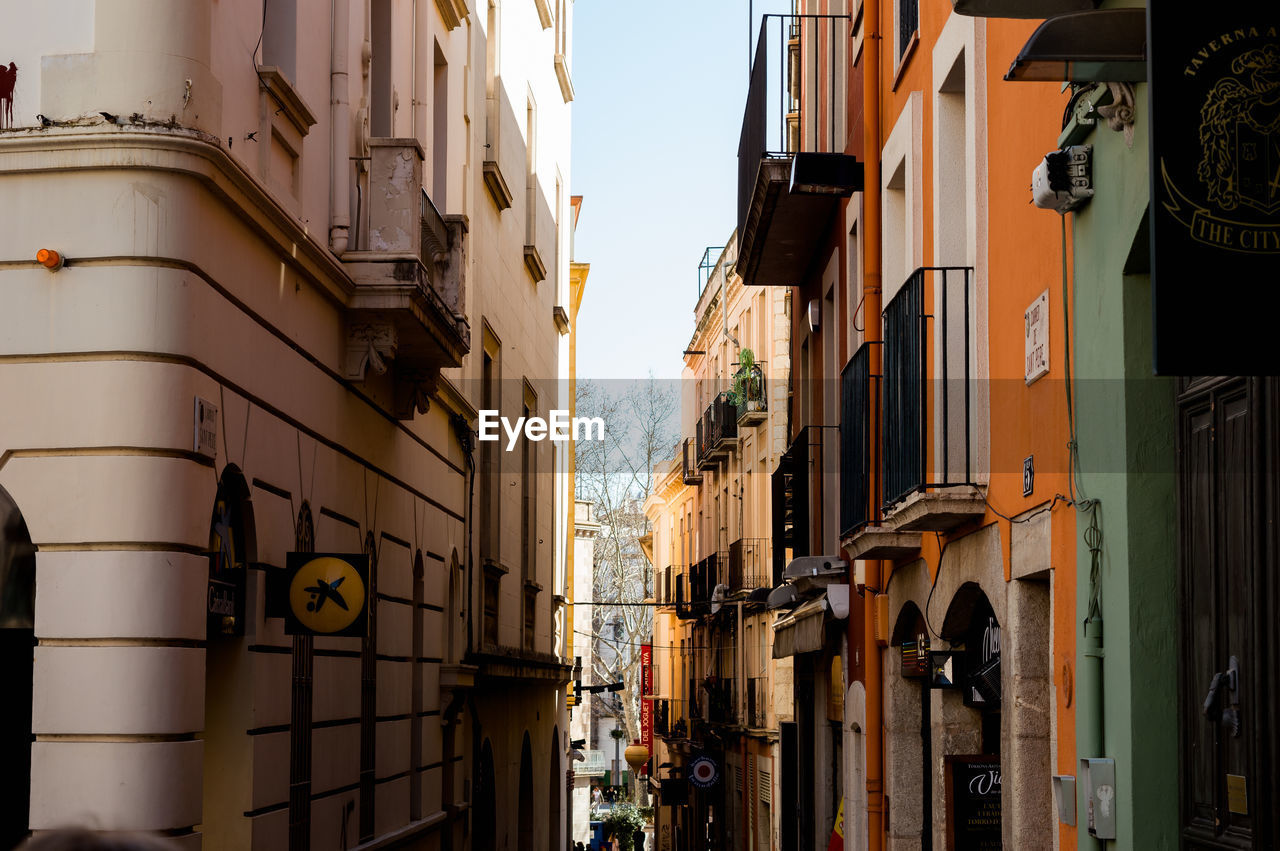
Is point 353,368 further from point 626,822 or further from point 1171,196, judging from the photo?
point 626,822

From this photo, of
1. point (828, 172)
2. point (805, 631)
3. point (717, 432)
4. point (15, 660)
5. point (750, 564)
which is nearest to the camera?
point (15, 660)

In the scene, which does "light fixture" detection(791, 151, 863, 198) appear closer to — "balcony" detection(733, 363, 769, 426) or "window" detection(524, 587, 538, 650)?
"window" detection(524, 587, 538, 650)

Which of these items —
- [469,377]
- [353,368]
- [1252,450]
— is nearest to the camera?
[1252,450]

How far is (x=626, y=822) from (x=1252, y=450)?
56745 mm

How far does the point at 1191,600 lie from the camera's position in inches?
244

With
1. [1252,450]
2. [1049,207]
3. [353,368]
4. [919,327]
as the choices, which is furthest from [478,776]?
[1252,450]

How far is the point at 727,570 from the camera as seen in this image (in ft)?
130

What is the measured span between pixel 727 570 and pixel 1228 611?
111 ft

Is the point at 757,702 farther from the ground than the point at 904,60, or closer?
closer

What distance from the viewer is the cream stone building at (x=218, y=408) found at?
25.0 feet

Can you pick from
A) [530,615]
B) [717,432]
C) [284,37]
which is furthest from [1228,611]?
[717,432]

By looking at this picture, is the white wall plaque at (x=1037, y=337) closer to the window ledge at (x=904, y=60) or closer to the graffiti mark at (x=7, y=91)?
the window ledge at (x=904, y=60)

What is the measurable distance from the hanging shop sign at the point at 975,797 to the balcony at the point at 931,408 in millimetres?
1445

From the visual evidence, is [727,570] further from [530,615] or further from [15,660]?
[15,660]
